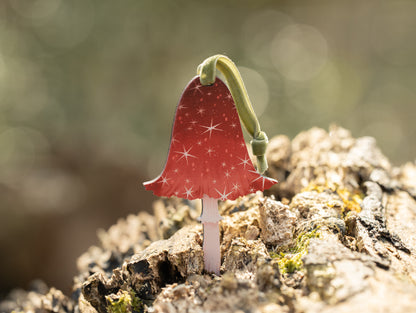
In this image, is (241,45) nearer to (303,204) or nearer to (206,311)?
(303,204)

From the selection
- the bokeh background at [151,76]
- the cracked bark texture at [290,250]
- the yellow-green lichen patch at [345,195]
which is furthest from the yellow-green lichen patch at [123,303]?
the bokeh background at [151,76]

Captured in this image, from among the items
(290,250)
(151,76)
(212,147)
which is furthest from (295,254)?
(151,76)

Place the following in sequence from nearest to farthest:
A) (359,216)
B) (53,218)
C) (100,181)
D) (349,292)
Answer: (349,292) → (359,216) → (53,218) → (100,181)

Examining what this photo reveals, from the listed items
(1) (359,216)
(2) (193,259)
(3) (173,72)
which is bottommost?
(2) (193,259)

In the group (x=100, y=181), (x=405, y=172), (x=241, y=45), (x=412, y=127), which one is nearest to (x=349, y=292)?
(x=405, y=172)

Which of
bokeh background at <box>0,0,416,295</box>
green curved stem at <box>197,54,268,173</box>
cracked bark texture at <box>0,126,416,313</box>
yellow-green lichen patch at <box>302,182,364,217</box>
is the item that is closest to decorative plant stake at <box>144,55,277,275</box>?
green curved stem at <box>197,54,268,173</box>

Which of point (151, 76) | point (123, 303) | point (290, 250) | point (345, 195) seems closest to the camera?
point (123, 303)

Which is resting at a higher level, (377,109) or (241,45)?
(241,45)

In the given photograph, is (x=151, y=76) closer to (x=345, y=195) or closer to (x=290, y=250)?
(x=345, y=195)
